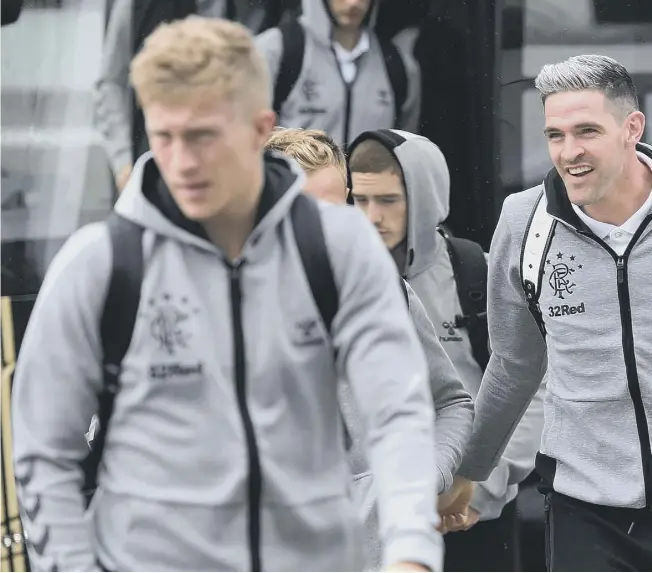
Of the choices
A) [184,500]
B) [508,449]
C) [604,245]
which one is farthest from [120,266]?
[508,449]

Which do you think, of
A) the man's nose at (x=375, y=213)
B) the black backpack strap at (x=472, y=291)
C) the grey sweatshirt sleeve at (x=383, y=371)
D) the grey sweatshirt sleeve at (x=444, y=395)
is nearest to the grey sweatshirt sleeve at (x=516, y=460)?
the black backpack strap at (x=472, y=291)

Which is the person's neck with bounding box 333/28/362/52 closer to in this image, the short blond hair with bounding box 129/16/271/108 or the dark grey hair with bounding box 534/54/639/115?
the dark grey hair with bounding box 534/54/639/115

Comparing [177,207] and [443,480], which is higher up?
[177,207]

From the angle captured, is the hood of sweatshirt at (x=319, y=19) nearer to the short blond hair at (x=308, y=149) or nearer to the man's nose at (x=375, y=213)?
the man's nose at (x=375, y=213)

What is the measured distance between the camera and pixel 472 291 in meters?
4.61

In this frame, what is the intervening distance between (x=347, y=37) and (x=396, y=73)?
0.21 meters

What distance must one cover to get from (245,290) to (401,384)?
0.28 meters

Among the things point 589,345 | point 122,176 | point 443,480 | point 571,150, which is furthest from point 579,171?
point 122,176

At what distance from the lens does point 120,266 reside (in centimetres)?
227

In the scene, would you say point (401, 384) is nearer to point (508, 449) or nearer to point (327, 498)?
point (327, 498)

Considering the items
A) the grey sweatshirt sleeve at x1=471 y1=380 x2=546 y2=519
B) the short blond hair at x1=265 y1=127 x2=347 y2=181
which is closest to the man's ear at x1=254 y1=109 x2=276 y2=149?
the short blond hair at x1=265 y1=127 x2=347 y2=181

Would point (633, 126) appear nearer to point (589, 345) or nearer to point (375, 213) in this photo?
point (589, 345)

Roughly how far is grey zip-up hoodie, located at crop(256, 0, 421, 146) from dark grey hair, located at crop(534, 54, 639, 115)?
1388 millimetres

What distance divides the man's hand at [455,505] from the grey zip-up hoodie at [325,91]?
148 centimetres
